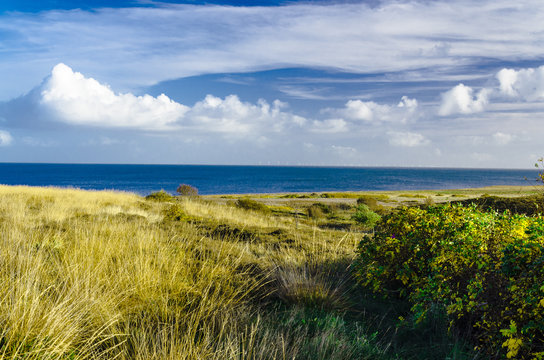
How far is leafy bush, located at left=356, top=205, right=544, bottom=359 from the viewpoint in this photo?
3.51m

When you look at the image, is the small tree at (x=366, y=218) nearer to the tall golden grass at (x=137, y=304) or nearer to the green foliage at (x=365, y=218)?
the green foliage at (x=365, y=218)

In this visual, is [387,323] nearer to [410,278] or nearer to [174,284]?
[410,278]

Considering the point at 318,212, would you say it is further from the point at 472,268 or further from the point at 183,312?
the point at 183,312

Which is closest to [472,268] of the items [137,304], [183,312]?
[183,312]

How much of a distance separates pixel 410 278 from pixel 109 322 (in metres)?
4.17

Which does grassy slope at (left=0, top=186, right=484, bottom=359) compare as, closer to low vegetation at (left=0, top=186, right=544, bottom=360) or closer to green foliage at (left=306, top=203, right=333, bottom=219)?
low vegetation at (left=0, top=186, right=544, bottom=360)

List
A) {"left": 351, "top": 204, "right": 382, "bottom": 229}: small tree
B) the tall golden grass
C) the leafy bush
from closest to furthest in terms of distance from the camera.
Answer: the tall golden grass < the leafy bush < {"left": 351, "top": 204, "right": 382, "bottom": 229}: small tree

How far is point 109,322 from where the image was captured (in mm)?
3383

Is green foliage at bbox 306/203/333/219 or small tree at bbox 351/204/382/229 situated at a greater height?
small tree at bbox 351/204/382/229

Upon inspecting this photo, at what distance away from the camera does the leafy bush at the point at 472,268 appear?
11.5 ft

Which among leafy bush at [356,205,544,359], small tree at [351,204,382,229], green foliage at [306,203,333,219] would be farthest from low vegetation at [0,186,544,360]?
green foliage at [306,203,333,219]

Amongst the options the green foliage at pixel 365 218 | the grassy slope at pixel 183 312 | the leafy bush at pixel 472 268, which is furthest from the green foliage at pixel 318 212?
the leafy bush at pixel 472 268

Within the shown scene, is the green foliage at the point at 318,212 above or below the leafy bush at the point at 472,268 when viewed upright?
below

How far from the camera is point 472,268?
14.5ft
